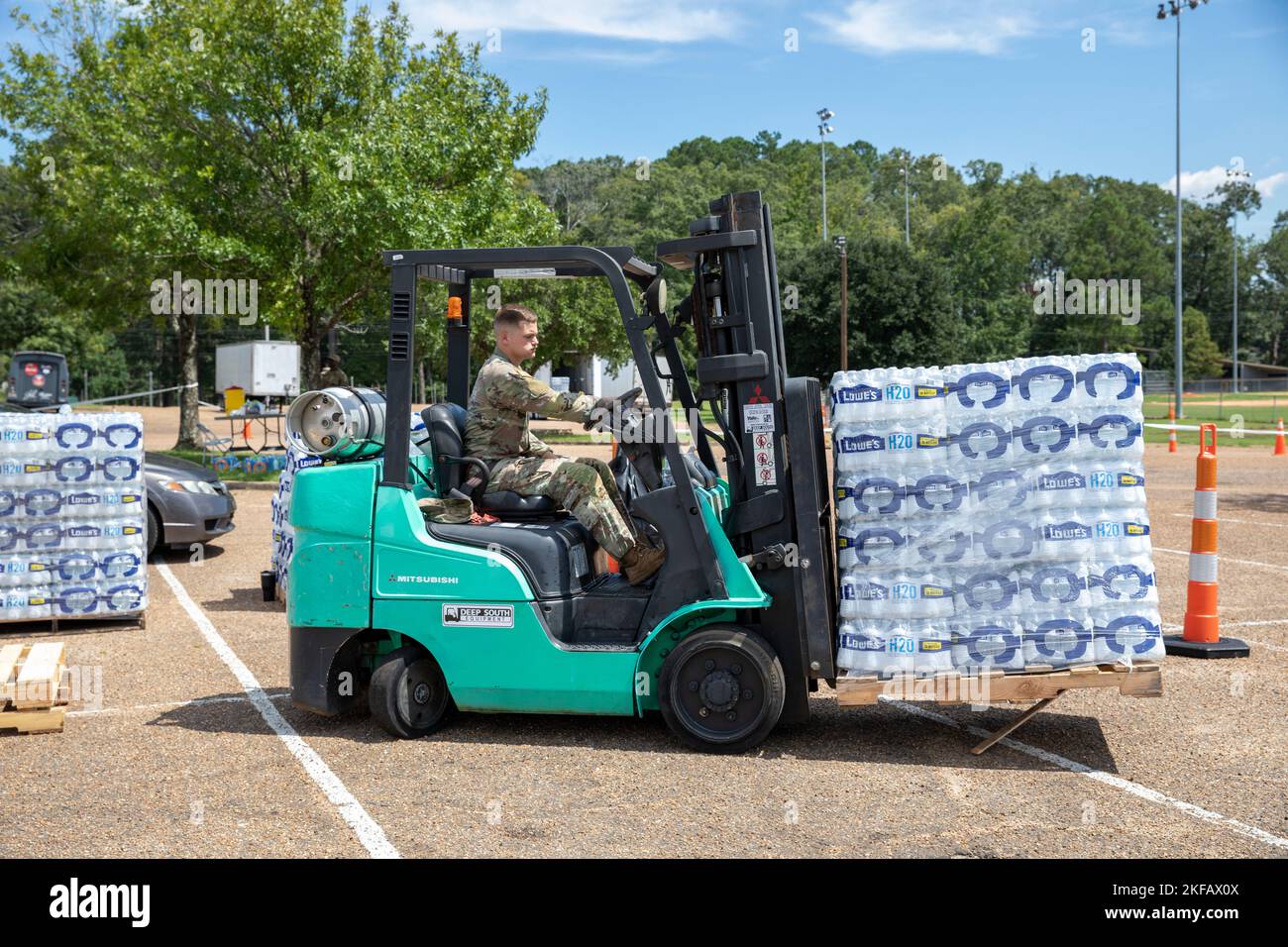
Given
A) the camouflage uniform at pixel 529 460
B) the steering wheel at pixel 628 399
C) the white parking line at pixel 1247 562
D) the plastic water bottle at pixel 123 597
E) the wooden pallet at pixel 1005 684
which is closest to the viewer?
the wooden pallet at pixel 1005 684

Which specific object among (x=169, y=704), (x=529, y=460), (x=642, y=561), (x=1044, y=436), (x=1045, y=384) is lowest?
(x=169, y=704)

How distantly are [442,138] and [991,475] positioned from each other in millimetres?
19499

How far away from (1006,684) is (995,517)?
800 mm

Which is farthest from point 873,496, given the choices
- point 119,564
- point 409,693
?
point 119,564

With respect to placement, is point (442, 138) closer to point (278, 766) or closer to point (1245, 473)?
point (1245, 473)

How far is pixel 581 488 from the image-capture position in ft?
20.7

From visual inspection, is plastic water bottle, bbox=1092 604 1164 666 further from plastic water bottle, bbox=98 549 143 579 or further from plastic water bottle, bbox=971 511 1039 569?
plastic water bottle, bbox=98 549 143 579

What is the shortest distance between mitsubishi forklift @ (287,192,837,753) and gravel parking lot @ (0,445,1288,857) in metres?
0.32

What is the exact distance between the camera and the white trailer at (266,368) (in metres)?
47.9

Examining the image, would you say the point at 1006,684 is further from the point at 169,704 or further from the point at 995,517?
the point at 169,704

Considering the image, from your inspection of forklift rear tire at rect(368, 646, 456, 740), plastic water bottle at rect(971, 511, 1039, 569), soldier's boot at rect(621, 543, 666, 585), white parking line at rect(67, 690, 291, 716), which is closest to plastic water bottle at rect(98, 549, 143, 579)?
white parking line at rect(67, 690, 291, 716)

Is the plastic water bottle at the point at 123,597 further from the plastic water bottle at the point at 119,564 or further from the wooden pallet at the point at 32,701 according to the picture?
the wooden pallet at the point at 32,701

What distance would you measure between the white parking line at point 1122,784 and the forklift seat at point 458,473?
246 centimetres

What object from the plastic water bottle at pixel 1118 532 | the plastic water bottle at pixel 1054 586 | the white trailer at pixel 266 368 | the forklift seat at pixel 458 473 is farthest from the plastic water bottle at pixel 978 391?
the white trailer at pixel 266 368
